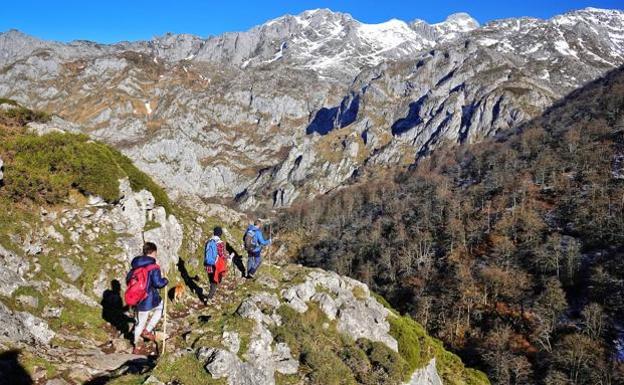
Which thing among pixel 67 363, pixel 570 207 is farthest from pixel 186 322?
pixel 570 207

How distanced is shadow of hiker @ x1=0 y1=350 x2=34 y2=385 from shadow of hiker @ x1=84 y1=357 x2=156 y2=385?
154cm

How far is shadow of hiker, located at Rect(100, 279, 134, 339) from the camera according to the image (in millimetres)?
16438

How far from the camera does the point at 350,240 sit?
178625mm

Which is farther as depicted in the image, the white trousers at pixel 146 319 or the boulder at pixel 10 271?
the boulder at pixel 10 271

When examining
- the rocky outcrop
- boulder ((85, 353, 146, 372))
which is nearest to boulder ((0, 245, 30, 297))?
boulder ((85, 353, 146, 372))

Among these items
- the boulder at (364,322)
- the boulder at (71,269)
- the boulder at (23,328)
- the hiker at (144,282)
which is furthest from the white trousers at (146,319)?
the boulder at (364,322)

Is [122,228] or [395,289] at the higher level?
[122,228]

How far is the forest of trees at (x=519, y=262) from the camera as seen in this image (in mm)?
92750

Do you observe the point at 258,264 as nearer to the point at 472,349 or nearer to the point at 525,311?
the point at 472,349

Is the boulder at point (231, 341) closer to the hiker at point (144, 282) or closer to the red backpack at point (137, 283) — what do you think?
the hiker at point (144, 282)

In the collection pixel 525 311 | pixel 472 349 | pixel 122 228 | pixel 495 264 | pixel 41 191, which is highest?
pixel 41 191

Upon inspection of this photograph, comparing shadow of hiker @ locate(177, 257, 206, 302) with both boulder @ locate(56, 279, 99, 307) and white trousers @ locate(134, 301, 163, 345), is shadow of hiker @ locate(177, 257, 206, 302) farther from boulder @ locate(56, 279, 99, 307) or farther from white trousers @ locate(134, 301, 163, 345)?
white trousers @ locate(134, 301, 163, 345)

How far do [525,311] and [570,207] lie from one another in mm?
54933

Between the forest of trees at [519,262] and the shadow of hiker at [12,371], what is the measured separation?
87.9m
